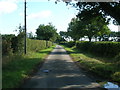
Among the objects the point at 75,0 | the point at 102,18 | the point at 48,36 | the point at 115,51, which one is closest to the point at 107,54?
the point at 115,51

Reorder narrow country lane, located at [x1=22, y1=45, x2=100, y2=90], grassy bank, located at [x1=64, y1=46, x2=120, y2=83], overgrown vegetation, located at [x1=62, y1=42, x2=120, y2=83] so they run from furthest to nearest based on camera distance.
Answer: overgrown vegetation, located at [x1=62, y1=42, x2=120, y2=83] < grassy bank, located at [x1=64, y1=46, x2=120, y2=83] < narrow country lane, located at [x1=22, y1=45, x2=100, y2=90]

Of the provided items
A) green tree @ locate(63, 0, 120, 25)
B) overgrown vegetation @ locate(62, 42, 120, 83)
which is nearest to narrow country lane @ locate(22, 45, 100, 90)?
overgrown vegetation @ locate(62, 42, 120, 83)

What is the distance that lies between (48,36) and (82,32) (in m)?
27.0

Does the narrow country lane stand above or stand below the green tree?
below

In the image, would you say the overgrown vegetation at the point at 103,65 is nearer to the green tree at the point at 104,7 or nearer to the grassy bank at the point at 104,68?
the grassy bank at the point at 104,68

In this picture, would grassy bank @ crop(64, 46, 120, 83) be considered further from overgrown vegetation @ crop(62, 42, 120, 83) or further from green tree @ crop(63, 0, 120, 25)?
green tree @ crop(63, 0, 120, 25)

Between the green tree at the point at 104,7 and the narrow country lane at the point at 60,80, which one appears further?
the green tree at the point at 104,7

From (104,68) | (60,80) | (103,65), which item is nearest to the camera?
(60,80)

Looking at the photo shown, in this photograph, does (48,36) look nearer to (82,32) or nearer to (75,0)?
(82,32)

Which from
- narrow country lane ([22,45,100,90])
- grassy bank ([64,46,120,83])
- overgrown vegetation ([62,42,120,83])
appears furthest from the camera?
overgrown vegetation ([62,42,120,83])

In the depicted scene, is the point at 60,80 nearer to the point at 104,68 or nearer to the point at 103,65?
the point at 104,68

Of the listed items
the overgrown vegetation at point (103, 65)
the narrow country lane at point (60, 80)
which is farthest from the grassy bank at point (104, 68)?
the narrow country lane at point (60, 80)

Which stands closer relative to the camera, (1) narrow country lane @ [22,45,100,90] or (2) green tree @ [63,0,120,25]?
(1) narrow country lane @ [22,45,100,90]

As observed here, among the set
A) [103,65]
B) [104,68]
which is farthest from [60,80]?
[103,65]
